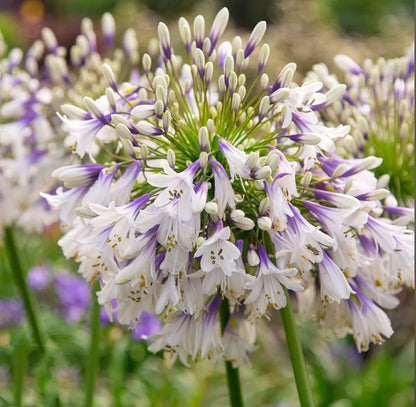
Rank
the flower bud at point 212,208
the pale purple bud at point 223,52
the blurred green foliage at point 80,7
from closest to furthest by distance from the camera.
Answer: the flower bud at point 212,208 → the pale purple bud at point 223,52 → the blurred green foliage at point 80,7

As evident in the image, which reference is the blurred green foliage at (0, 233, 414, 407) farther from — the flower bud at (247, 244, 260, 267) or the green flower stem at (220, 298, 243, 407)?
the flower bud at (247, 244, 260, 267)

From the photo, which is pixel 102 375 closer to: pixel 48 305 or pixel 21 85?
pixel 48 305

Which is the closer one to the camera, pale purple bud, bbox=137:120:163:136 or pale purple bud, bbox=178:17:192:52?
pale purple bud, bbox=137:120:163:136

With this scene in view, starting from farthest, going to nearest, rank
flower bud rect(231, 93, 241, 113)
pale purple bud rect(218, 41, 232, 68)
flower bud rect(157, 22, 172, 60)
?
pale purple bud rect(218, 41, 232, 68) < flower bud rect(157, 22, 172, 60) < flower bud rect(231, 93, 241, 113)

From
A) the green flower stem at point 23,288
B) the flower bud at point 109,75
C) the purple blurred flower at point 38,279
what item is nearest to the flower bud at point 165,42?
the flower bud at point 109,75

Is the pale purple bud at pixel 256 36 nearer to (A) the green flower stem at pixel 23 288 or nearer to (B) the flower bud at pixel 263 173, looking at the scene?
(B) the flower bud at pixel 263 173

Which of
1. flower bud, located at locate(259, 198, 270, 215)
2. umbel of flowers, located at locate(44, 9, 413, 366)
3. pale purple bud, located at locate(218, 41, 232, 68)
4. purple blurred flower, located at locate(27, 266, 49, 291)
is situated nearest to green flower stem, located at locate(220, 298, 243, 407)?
umbel of flowers, located at locate(44, 9, 413, 366)
